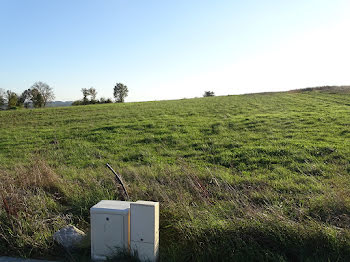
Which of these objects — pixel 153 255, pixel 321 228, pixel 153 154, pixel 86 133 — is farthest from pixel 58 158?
pixel 321 228

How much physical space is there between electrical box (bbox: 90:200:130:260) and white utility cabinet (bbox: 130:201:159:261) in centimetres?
13

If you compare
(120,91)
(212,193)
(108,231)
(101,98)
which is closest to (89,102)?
(101,98)

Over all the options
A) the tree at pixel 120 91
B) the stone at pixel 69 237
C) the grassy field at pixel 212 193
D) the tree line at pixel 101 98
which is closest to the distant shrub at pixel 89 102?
the tree line at pixel 101 98

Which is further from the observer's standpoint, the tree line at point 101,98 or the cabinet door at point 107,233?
the tree line at point 101,98

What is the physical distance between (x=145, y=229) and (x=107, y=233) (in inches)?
20.7

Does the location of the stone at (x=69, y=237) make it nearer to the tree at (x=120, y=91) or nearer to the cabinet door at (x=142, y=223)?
the cabinet door at (x=142, y=223)

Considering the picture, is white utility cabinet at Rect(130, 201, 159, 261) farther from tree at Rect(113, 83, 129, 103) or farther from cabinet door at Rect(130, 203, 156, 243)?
tree at Rect(113, 83, 129, 103)

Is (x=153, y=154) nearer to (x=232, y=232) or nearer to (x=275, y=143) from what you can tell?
(x=275, y=143)

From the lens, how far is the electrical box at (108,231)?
355cm

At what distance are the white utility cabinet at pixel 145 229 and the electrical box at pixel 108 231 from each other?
126 mm

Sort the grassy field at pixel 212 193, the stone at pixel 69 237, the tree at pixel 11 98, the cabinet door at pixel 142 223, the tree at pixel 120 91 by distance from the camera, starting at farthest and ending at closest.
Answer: the tree at pixel 120 91
the tree at pixel 11 98
the stone at pixel 69 237
the grassy field at pixel 212 193
the cabinet door at pixel 142 223

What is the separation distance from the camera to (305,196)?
17.4ft

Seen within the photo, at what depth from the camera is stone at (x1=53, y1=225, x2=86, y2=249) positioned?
3836 millimetres

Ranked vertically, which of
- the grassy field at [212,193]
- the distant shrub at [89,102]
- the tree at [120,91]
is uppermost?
the tree at [120,91]
